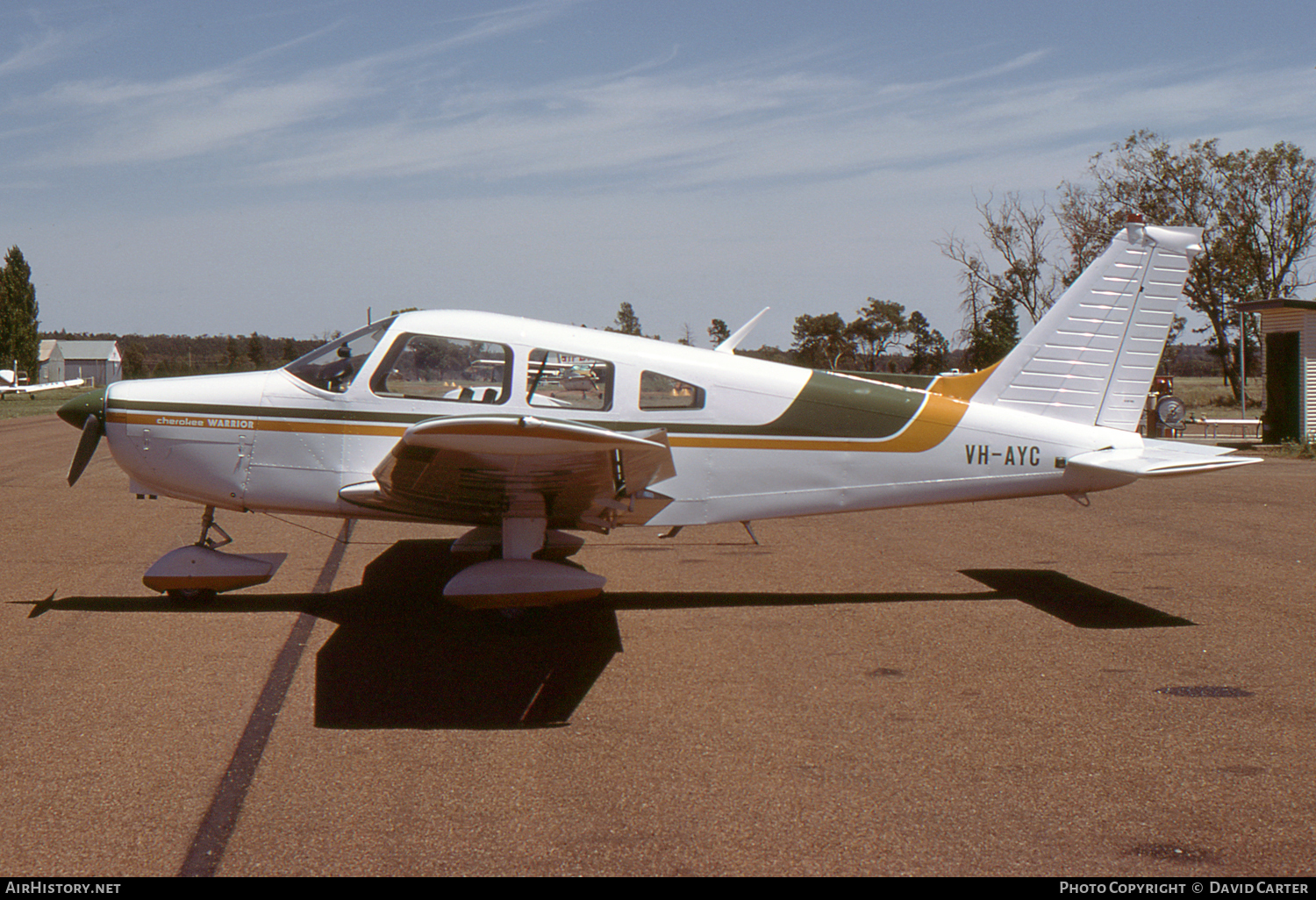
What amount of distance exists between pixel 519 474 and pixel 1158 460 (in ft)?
14.6

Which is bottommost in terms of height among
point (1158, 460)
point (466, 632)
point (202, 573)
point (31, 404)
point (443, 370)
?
point (466, 632)

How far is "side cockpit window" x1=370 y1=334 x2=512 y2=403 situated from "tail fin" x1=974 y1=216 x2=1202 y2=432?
359 centimetres

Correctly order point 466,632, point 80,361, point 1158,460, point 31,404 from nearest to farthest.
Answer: point 466,632
point 1158,460
point 31,404
point 80,361

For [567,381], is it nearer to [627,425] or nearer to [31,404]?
[627,425]

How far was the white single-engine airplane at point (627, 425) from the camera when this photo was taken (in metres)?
6.55

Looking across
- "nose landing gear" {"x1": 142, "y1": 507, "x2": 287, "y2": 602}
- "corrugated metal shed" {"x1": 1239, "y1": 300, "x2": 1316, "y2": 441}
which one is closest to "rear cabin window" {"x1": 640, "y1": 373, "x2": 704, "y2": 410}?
"nose landing gear" {"x1": 142, "y1": 507, "x2": 287, "y2": 602}

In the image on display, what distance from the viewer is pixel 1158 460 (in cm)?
696

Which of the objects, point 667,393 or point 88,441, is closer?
point 88,441

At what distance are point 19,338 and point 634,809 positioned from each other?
247 ft

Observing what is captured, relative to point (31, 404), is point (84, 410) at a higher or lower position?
higher

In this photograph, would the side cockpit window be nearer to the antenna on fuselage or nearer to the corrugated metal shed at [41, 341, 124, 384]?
the antenna on fuselage

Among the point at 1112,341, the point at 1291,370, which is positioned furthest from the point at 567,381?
the point at 1291,370

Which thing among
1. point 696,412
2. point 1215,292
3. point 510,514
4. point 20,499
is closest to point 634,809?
point 510,514

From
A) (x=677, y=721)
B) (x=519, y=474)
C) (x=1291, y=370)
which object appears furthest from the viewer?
(x=1291, y=370)
